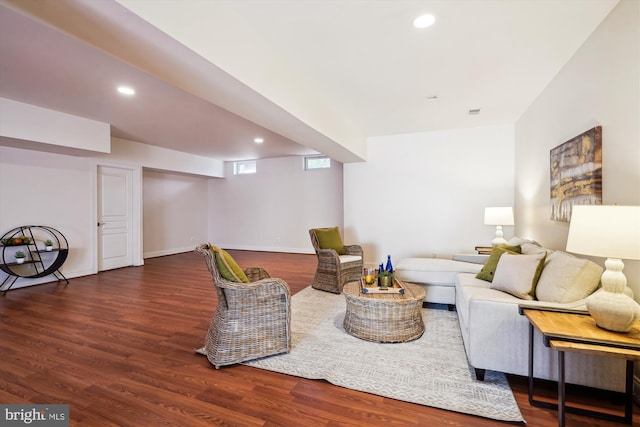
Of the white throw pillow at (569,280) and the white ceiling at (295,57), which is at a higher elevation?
the white ceiling at (295,57)

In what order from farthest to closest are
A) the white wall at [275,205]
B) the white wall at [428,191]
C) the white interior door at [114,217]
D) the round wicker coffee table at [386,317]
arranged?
the white wall at [275,205] < the white interior door at [114,217] < the white wall at [428,191] < the round wicker coffee table at [386,317]

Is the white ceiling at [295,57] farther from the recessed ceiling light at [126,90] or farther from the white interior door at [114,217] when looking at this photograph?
the white interior door at [114,217]

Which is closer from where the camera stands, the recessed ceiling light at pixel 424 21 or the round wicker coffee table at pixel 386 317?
the recessed ceiling light at pixel 424 21

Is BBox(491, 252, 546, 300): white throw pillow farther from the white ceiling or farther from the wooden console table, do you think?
the white ceiling

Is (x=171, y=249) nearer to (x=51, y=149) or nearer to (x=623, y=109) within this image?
(x=51, y=149)

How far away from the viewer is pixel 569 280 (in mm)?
1949

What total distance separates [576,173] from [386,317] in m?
2.06

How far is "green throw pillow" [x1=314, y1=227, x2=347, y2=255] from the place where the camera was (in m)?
4.49

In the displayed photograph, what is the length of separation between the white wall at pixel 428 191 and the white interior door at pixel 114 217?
4.65m

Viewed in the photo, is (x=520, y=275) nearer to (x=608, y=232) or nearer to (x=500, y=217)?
(x=608, y=232)

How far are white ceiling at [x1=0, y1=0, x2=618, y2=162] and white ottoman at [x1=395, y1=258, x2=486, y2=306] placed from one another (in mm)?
1994

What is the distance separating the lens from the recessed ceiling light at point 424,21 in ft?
6.81

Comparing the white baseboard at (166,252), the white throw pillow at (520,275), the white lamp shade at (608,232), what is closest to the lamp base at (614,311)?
the white lamp shade at (608,232)

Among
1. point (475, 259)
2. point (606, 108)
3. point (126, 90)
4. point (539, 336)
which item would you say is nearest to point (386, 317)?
point (539, 336)
